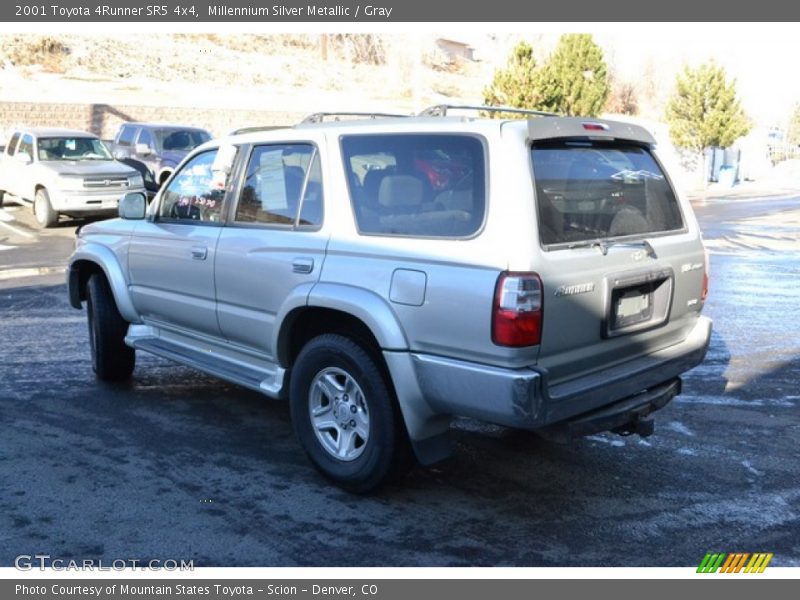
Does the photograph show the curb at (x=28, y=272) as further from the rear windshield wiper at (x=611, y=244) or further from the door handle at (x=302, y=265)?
the rear windshield wiper at (x=611, y=244)

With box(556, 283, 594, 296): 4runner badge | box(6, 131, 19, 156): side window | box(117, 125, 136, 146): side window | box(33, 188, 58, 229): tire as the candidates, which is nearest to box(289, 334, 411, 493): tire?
box(556, 283, 594, 296): 4runner badge

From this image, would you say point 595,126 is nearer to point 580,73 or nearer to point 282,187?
point 282,187

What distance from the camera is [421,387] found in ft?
13.3

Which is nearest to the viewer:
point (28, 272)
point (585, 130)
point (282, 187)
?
point (585, 130)

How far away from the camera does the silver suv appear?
384cm

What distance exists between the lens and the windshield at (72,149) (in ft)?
54.9

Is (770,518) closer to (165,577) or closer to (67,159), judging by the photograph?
(165,577)

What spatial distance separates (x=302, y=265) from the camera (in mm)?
4594

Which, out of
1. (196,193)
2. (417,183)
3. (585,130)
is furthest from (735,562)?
(196,193)

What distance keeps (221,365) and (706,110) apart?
111 ft

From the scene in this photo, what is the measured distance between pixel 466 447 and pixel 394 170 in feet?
6.16

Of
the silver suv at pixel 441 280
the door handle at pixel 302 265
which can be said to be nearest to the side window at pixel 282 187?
the silver suv at pixel 441 280

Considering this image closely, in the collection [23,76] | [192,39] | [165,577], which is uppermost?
[192,39]

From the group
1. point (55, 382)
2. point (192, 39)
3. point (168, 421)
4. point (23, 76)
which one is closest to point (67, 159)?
point (55, 382)
